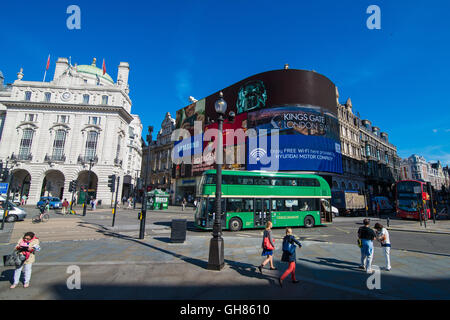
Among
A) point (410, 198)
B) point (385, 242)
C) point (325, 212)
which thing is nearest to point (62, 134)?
point (325, 212)

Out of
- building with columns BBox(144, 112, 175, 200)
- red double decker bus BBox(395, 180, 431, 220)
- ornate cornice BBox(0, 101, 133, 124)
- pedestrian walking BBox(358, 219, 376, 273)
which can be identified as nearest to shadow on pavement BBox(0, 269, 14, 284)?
pedestrian walking BBox(358, 219, 376, 273)

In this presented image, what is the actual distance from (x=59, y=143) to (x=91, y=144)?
18.9 feet

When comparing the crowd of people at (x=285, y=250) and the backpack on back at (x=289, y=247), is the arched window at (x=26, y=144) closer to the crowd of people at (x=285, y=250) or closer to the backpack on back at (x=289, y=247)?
the crowd of people at (x=285, y=250)

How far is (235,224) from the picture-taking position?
15094 millimetres

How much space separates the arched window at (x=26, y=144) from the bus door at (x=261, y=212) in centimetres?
4554

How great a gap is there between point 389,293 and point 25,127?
55276 millimetres

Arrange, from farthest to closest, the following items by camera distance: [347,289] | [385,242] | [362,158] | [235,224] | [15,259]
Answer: [362,158]
[235,224]
[385,242]
[347,289]
[15,259]

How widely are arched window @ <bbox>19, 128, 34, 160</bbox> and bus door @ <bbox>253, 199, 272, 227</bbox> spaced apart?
4554 centimetres

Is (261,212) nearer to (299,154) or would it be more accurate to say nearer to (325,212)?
(325,212)

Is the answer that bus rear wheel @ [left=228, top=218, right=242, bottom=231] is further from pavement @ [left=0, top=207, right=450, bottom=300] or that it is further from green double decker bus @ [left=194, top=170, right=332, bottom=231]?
pavement @ [left=0, top=207, right=450, bottom=300]

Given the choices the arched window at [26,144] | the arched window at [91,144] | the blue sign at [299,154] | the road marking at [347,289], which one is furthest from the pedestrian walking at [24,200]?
the road marking at [347,289]

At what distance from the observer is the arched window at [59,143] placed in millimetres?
40719
